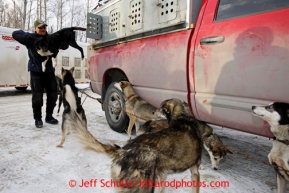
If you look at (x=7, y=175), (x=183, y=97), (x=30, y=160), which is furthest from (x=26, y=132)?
(x=183, y=97)

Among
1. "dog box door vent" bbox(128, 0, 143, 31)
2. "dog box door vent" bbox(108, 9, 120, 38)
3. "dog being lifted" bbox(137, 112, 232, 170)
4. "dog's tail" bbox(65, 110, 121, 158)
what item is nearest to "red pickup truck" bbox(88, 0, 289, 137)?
"dog box door vent" bbox(128, 0, 143, 31)

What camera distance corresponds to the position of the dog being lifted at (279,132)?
5.57 ft

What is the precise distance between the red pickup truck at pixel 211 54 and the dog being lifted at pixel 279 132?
0.22 ft

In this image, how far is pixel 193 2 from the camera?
2.41m

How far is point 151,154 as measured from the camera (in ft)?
5.11

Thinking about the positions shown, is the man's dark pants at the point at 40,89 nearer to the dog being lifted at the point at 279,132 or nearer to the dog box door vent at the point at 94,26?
the dog box door vent at the point at 94,26

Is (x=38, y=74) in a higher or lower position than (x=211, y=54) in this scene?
lower

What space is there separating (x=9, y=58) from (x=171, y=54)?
9.04 meters

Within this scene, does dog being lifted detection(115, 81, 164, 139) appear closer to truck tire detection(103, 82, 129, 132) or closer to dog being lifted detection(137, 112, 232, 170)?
truck tire detection(103, 82, 129, 132)

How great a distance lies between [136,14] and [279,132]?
102 inches

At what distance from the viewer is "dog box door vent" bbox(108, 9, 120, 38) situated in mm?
3793

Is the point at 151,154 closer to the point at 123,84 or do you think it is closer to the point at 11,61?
the point at 123,84

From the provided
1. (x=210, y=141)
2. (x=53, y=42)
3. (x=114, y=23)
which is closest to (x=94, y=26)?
(x=114, y=23)

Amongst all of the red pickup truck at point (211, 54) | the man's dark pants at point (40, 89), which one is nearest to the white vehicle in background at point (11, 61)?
the man's dark pants at point (40, 89)
